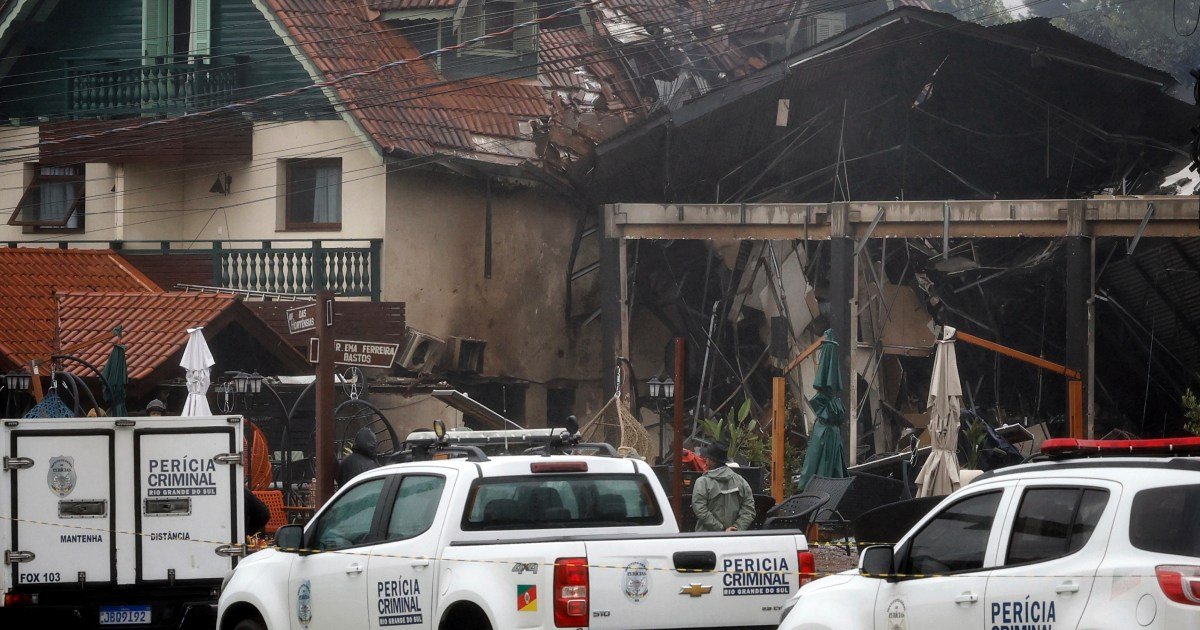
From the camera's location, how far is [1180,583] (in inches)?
238

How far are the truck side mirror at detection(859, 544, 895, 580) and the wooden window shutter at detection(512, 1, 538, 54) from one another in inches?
833

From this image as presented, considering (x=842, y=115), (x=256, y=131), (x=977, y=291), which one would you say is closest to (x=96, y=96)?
(x=256, y=131)

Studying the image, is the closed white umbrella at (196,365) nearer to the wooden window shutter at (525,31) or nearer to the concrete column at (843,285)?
the concrete column at (843,285)

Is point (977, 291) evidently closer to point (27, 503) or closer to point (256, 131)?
point (256, 131)

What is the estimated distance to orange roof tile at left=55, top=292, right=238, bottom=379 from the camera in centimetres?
2291

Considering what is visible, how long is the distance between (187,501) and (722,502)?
4.48m

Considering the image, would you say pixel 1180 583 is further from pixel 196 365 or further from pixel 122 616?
pixel 196 365

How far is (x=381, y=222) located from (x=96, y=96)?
6.38 m

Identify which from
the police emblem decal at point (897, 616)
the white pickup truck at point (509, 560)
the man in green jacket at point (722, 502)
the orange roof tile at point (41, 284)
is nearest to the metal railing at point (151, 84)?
the orange roof tile at point (41, 284)

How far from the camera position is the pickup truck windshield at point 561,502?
9.32m

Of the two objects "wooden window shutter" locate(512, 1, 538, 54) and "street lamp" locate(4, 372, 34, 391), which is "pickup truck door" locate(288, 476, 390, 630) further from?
"wooden window shutter" locate(512, 1, 538, 54)

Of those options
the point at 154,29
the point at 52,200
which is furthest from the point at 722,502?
the point at 52,200

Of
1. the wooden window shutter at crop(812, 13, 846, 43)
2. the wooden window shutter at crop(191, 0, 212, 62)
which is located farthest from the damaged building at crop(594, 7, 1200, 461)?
the wooden window shutter at crop(812, 13, 846, 43)

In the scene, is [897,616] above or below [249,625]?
above
